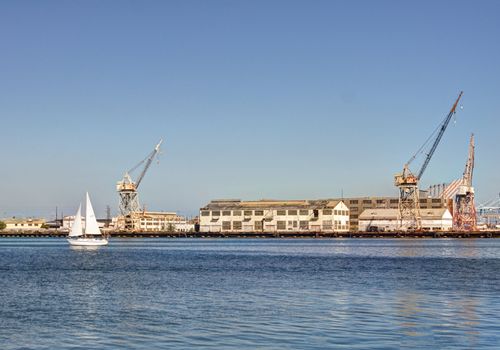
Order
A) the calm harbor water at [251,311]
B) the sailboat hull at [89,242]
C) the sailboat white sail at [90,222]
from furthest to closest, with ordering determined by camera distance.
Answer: the sailboat white sail at [90,222], the sailboat hull at [89,242], the calm harbor water at [251,311]

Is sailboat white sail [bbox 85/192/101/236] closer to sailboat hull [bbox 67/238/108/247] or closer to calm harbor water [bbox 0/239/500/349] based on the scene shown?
sailboat hull [bbox 67/238/108/247]

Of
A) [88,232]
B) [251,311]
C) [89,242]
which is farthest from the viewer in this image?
[88,232]

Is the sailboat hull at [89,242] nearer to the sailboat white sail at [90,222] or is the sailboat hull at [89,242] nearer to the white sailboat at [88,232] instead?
the white sailboat at [88,232]

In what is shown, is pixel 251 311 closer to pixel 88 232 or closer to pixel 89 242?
pixel 89 242

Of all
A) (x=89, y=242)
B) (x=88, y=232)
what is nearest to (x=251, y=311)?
(x=89, y=242)

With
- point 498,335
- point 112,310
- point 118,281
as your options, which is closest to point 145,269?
point 118,281

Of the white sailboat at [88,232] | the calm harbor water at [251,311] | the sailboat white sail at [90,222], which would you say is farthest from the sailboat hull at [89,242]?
the calm harbor water at [251,311]

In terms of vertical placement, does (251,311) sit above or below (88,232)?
below

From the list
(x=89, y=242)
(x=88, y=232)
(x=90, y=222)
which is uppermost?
(x=90, y=222)

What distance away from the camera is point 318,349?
2344cm

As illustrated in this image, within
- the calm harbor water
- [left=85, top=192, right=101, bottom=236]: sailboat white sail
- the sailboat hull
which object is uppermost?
[left=85, top=192, right=101, bottom=236]: sailboat white sail

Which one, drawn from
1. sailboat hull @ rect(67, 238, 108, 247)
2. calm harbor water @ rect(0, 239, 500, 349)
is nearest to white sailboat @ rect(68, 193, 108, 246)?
sailboat hull @ rect(67, 238, 108, 247)

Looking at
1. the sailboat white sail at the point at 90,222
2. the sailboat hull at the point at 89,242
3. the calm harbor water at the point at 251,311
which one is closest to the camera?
the calm harbor water at the point at 251,311

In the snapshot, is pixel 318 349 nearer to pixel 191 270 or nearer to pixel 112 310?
pixel 112 310
